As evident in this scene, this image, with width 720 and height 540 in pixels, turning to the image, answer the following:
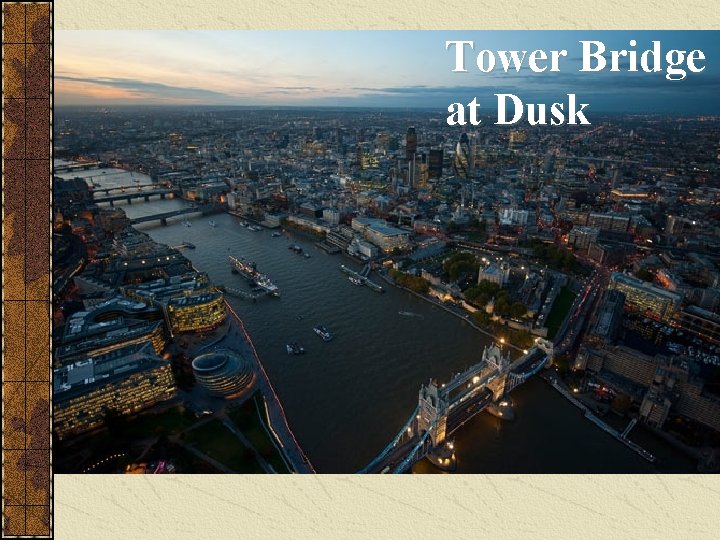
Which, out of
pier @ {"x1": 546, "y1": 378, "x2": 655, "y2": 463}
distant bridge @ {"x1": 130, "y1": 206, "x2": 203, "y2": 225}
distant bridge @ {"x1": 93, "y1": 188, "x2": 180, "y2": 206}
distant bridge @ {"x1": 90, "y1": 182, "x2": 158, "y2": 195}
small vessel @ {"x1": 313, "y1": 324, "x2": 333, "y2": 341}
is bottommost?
pier @ {"x1": 546, "y1": 378, "x2": 655, "y2": 463}

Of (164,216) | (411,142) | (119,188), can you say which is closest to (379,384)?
(164,216)

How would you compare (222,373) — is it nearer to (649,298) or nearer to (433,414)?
(433,414)

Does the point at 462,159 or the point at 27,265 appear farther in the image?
the point at 462,159

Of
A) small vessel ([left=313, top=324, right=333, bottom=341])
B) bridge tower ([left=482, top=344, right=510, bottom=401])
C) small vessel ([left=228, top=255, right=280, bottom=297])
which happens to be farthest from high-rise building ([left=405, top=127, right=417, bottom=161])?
bridge tower ([left=482, top=344, right=510, bottom=401])

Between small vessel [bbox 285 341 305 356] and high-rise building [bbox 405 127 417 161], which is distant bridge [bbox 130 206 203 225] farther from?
high-rise building [bbox 405 127 417 161]

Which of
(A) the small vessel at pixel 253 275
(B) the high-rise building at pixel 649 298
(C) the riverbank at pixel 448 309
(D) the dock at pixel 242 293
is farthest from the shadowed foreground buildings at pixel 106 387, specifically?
(B) the high-rise building at pixel 649 298

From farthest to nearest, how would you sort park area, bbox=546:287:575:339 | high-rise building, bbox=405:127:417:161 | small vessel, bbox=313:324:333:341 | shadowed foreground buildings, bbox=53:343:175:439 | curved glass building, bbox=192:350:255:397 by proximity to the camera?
high-rise building, bbox=405:127:417:161, park area, bbox=546:287:575:339, small vessel, bbox=313:324:333:341, curved glass building, bbox=192:350:255:397, shadowed foreground buildings, bbox=53:343:175:439
